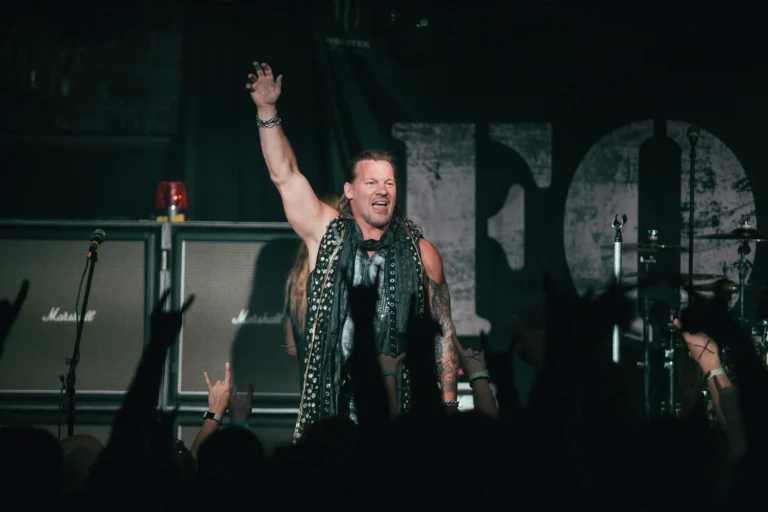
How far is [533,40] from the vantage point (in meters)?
6.43

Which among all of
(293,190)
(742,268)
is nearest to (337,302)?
(293,190)

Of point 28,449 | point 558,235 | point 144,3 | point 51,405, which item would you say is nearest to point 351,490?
point 28,449

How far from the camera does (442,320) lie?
4.72 metres

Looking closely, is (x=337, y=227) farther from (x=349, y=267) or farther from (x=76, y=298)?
(x=76, y=298)

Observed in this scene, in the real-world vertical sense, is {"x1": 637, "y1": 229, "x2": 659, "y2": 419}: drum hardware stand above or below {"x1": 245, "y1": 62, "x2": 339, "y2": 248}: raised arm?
below

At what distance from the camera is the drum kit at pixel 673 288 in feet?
20.1

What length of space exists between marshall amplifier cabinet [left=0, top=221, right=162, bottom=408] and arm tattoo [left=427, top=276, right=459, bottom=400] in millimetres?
1944

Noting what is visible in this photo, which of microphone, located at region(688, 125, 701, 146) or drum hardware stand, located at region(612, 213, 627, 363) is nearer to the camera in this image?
microphone, located at region(688, 125, 701, 146)

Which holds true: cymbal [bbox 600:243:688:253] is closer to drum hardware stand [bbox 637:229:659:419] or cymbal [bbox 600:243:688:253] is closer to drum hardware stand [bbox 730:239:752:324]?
drum hardware stand [bbox 637:229:659:419]

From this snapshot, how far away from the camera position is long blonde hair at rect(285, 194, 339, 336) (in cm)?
571

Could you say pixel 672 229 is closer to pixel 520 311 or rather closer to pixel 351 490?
pixel 520 311

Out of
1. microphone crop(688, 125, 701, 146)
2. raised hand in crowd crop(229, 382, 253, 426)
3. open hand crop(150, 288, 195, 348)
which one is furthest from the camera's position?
microphone crop(688, 125, 701, 146)

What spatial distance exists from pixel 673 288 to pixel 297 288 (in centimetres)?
255

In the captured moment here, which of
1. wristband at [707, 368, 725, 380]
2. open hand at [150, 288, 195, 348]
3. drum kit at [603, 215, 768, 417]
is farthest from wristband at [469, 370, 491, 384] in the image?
drum kit at [603, 215, 768, 417]
